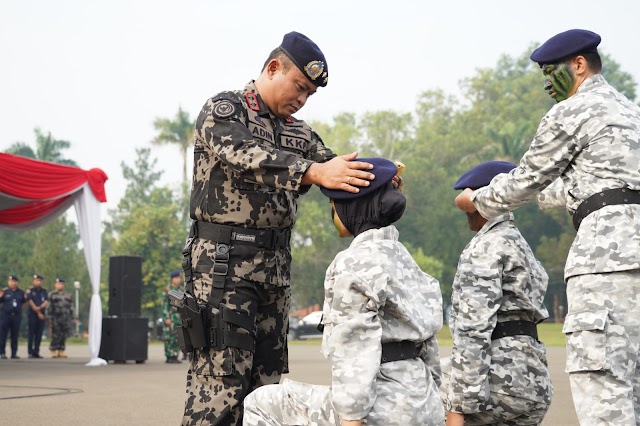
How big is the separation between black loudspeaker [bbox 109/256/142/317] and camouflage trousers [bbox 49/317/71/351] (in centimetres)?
484

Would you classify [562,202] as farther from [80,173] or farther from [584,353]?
[80,173]

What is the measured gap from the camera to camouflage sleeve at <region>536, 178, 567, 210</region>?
4.59 meters

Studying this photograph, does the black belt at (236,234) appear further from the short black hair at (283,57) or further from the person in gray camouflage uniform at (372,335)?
the short black hair at (283,57)

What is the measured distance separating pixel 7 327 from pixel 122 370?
7.66 meters

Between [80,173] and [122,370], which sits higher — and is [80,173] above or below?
above

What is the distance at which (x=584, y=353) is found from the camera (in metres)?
3.69

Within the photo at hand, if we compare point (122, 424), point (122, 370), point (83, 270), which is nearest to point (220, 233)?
point (122, 424)

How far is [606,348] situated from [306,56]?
184 centimetres

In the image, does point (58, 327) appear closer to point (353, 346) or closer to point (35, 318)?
point (35, 318)

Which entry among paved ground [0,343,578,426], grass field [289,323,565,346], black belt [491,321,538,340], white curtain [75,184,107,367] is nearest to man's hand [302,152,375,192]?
black belt [491,321,538,340]

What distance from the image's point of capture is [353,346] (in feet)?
11.1

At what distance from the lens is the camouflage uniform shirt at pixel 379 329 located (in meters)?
3.35

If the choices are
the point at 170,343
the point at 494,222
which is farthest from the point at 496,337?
the point at 170,343

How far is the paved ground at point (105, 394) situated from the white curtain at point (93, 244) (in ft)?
2.29
